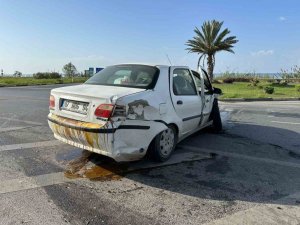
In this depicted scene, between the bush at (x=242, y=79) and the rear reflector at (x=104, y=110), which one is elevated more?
the bush at (x=242, y=79)

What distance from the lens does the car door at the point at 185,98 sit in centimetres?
548

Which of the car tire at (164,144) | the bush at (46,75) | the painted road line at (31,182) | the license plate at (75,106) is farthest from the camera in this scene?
the bush at (46,75)

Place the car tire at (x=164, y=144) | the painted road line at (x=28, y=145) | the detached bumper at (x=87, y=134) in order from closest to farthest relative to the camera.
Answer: the detached bumper at (x=87, y=134) → the car tire at (x=164, y=144) → the painted road line at (x=28, y=145)

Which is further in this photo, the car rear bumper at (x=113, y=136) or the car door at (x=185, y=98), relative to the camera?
the car door at (x=185, y=98)

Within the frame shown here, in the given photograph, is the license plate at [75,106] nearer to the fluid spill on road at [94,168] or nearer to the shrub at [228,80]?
the fluid spill on road at [94,168]

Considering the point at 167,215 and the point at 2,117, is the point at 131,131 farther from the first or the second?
Answer: the point at 2,117

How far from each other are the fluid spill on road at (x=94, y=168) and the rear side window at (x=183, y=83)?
157 centimetres

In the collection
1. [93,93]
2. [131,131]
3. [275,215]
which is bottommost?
[275,215]

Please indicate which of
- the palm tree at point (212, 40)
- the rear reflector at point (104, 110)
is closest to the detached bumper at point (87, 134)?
the rear reflector at point (104, 110)

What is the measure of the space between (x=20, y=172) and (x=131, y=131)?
1705 mm

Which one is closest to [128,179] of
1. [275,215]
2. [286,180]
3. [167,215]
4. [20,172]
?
[167,215]

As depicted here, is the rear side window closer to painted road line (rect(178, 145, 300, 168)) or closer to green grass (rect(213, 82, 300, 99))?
painted road line (rect(178, 145, 300, 168))

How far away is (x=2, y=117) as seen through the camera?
9.59 metres

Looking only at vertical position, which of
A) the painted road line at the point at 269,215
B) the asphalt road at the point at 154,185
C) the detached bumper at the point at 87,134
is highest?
the detached bumper at the point at 87,134
